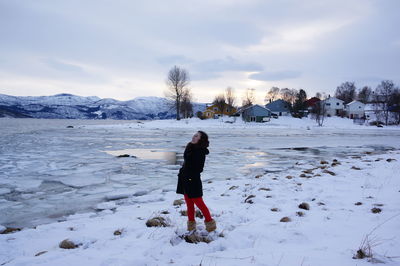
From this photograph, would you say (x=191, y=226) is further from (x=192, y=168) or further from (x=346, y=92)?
(x=346, y=92)

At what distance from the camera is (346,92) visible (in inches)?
4788

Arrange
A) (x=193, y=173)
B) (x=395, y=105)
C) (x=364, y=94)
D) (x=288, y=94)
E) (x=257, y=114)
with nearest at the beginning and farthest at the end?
(x=193, y=173) < (x=395, y=105) < (x=257, y=114) < (x=288, y=94) < (x=364, y=94)

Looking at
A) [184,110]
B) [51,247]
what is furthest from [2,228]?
[184,110]

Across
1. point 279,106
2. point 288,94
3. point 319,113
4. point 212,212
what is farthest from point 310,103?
point 212,212

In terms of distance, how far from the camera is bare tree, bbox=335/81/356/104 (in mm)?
119062

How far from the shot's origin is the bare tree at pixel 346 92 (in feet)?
391

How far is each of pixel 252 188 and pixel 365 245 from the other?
4.12 m

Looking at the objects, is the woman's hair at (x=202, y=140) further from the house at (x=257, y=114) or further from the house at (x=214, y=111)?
the house at (x=214, y=111)

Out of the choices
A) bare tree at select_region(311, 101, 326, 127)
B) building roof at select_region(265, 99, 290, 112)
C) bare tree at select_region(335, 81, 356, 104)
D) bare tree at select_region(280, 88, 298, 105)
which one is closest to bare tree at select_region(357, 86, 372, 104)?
bare tree at select_region(335, 81, 356, 104)

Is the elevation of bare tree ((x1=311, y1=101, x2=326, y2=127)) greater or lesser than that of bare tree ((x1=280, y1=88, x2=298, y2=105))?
lesser

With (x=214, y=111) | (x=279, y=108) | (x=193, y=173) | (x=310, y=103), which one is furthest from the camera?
(x=214, y=111)

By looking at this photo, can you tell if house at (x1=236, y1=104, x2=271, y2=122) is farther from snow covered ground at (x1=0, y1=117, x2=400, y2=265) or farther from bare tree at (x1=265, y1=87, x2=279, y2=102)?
snow covered ground at (x1=0, y1=117, x2=400, y2=265)

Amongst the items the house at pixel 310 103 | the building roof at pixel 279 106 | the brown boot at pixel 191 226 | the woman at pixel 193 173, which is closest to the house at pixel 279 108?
the building roof at pixel 279 106

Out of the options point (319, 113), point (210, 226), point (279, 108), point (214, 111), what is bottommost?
point (210, 226)
